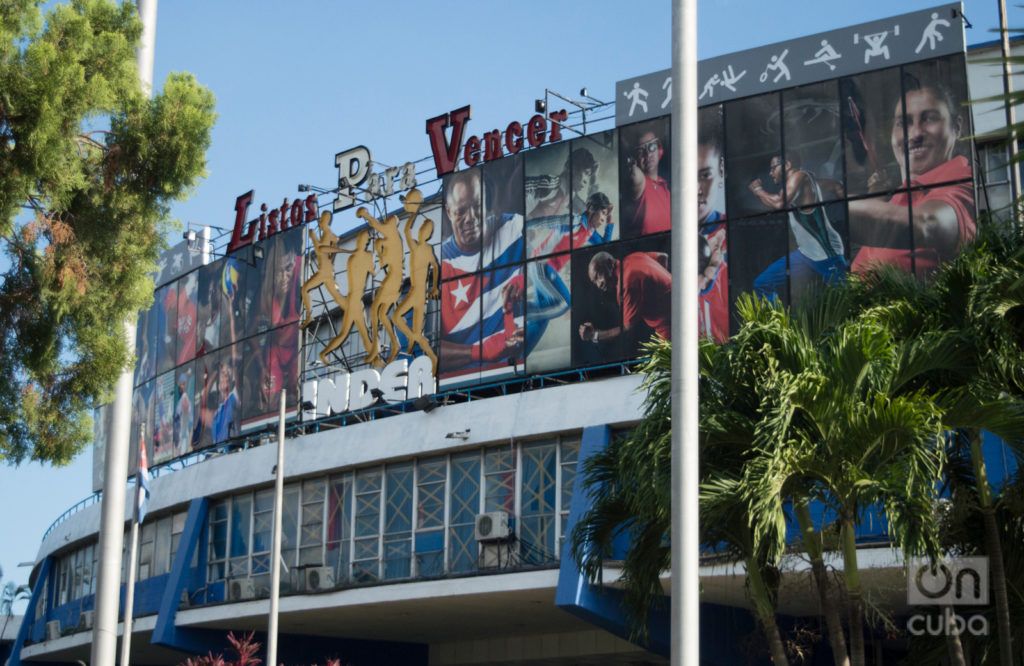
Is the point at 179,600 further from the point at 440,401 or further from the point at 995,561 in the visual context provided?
the point at 995,561

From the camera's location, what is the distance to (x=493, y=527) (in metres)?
37.8

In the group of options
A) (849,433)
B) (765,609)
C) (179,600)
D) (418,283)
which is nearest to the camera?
(849,433)

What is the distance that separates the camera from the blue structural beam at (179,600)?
46.1 meters

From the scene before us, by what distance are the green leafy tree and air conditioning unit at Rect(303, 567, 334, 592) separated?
24.3 metres

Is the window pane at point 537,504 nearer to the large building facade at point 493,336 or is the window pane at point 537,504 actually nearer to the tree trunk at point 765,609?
the large building facade at point 493,336

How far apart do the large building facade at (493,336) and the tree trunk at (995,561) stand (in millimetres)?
12652

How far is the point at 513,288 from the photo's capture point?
4022cm

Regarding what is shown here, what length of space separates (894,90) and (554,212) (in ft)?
30.9

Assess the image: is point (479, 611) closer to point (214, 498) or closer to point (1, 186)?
point (214, 498)

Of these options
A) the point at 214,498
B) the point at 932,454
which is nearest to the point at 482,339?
the point at 214,498

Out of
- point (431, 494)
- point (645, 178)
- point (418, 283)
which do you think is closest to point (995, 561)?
point (645, 178)

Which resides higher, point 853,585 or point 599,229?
point 599,229

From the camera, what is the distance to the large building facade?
3572cm

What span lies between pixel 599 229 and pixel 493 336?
4198mm
